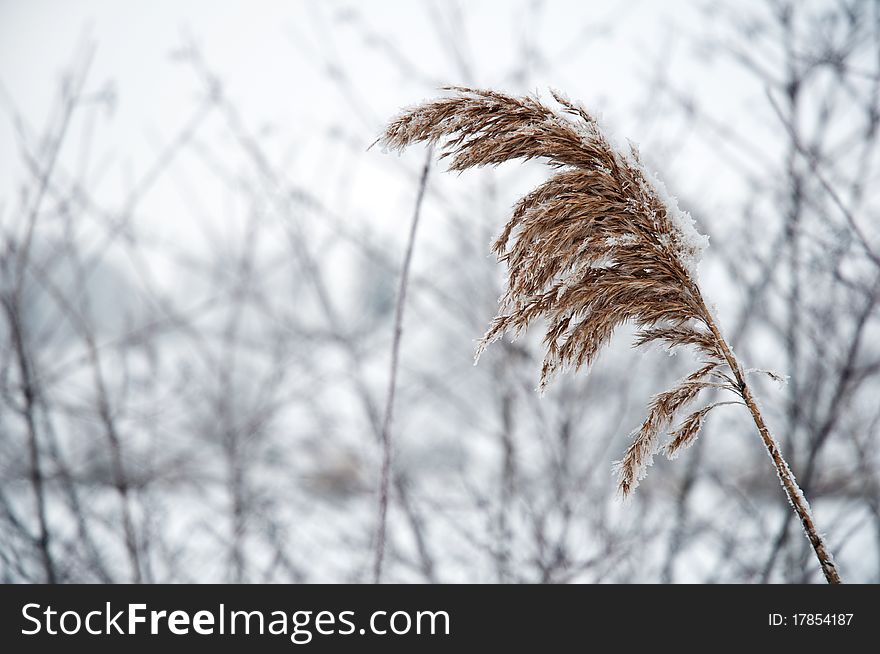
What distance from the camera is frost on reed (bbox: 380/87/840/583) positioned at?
1.41 metres

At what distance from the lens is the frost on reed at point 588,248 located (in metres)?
1.41

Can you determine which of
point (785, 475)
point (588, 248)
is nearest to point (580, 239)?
point (588, 248)

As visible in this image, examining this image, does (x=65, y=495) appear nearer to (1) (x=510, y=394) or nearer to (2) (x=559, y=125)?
(1) (x=510, y=394)

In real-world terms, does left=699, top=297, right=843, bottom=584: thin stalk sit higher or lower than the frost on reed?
lower

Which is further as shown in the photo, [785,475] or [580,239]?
[580,239]

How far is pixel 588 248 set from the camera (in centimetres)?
147

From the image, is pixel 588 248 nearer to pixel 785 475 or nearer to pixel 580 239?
pixel 580 239

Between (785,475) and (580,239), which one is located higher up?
(580,239)

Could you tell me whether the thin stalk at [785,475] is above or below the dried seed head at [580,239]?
below

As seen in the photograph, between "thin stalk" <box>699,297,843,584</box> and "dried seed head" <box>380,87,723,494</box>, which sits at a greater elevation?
"dried seed head" <box>380,87,723,494</box>

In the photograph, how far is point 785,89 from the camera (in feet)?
11.2

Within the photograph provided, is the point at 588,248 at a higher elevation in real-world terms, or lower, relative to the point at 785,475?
higher

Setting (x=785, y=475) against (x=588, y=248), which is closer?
(x=785, y=475)

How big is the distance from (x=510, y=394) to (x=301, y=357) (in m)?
1.63
